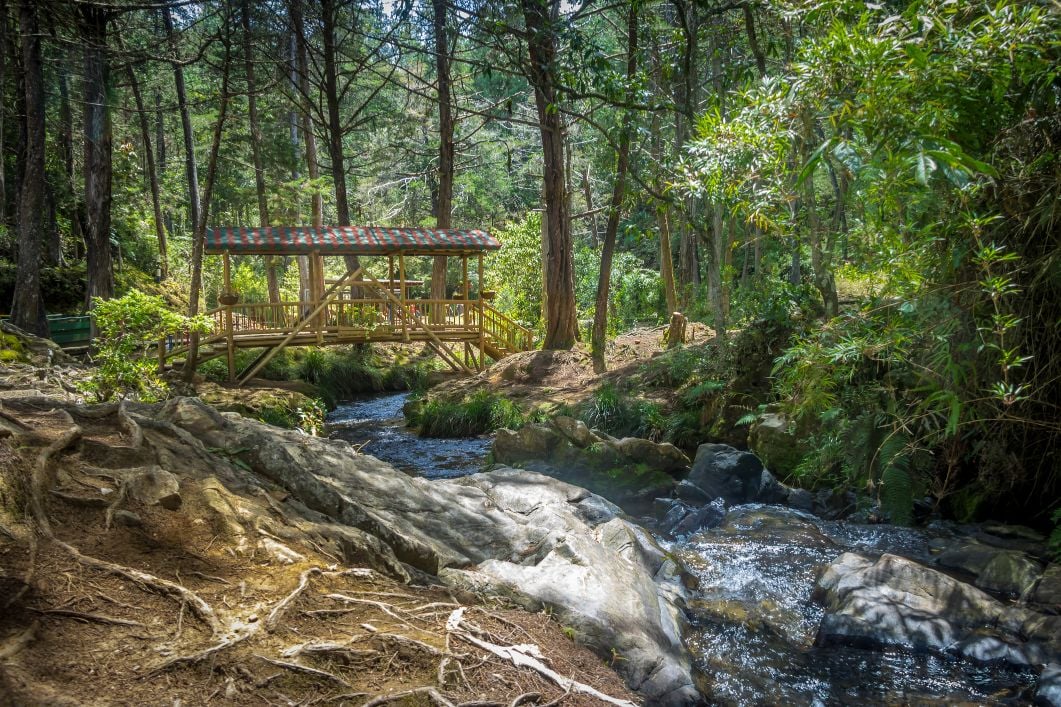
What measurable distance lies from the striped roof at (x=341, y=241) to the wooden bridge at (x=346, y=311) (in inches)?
0.7

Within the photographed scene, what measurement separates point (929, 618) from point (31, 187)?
1171 cm

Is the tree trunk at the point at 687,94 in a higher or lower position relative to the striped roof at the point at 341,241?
higher

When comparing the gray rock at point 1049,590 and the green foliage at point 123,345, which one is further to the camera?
the green foliage at point 123,345

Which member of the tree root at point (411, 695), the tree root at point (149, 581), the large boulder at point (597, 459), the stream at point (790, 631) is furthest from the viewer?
the large boulder at point (597, 459)

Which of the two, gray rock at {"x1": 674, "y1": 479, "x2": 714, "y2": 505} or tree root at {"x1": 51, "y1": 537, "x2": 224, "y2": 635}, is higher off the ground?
tree root at {"x1": 51, "y1": 537, "x2": 224, "y2": 635}

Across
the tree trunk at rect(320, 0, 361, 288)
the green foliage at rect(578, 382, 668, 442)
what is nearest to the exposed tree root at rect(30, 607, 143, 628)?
the green foliage at rect(578, 382, 668, 442)

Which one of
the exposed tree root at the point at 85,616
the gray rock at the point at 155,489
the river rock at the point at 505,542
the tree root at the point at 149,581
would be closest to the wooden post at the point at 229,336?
the river rock at the point at 505,542

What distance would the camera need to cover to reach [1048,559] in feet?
17.0

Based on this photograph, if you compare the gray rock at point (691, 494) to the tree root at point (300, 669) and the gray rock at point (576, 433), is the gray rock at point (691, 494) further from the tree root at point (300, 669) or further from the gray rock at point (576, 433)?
the tree root at point (300, 669)

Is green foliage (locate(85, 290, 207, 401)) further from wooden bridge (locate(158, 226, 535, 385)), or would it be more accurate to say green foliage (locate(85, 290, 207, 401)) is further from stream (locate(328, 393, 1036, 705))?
stream (locate(328, 393, 1036, 705))

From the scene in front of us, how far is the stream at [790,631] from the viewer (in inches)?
160

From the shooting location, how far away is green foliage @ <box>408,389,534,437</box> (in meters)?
11.8

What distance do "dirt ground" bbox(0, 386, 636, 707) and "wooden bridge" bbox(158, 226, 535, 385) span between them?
9864mm

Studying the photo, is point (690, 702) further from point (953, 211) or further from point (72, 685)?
point (953, 211)
